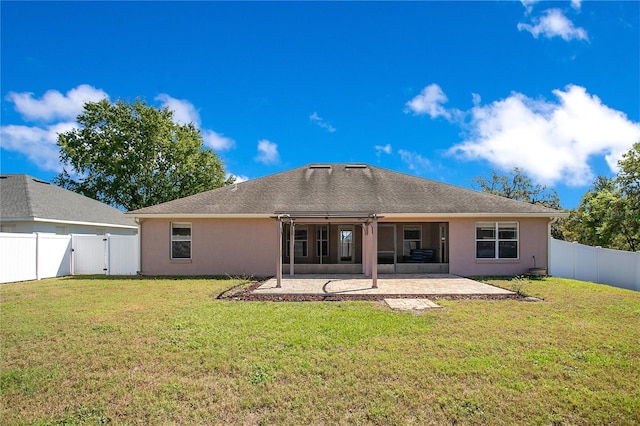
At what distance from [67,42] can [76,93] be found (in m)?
14.1

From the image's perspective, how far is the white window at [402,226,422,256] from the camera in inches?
720

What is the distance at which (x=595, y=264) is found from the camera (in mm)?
14922

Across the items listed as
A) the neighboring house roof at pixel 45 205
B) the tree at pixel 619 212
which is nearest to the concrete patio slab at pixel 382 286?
the neighboring house roof at pixel 45 205

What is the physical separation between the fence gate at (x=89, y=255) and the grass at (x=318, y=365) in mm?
8629

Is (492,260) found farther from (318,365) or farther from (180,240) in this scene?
(180,240)

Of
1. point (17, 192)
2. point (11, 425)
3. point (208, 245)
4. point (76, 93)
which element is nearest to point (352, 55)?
point (208, 245)

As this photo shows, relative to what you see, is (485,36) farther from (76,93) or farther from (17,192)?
(76,93)

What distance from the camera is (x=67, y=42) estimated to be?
17.5m

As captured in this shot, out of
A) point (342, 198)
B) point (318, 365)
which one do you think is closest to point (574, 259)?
point (342, 198)

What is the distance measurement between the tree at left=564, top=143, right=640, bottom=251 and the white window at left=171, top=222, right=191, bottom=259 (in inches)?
985

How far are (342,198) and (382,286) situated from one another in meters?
5.82

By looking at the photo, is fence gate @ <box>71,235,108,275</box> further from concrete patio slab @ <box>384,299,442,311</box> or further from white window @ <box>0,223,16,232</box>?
concrete patio slab @ <box>384,299,442,311</box>

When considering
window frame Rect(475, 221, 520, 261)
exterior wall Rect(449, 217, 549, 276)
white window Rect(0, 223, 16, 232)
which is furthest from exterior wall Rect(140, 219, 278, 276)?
window frame Rect(475, 221, 520, 261)

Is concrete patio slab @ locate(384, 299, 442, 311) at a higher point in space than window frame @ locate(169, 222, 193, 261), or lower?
lower
